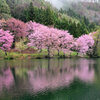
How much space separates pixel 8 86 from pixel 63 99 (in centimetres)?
893

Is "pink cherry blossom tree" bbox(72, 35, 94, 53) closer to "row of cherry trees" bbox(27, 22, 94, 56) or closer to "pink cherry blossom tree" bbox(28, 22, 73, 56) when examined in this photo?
"row of cherry trees" bbox(27, 22, 94, 56)

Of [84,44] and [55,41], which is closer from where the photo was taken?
[55,41]

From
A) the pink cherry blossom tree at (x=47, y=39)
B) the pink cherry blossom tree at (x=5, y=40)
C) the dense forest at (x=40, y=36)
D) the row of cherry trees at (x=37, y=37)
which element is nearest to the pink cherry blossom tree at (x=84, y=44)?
the dense forest at (x=40, y=36)

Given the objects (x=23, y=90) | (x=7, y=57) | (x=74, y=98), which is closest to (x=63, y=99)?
(x=74, y=98)

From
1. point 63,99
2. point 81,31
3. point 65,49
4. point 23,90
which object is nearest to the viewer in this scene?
point 63,99

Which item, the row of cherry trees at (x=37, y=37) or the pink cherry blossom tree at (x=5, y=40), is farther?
the row of cherry trees at (x=37, y=37)

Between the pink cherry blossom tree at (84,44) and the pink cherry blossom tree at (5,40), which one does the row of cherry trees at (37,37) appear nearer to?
the pink cherry blossom tree at (5,40)

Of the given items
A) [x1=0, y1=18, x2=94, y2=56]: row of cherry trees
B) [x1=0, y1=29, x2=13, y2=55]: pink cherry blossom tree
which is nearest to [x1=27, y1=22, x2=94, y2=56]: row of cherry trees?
[x1=0, y1=18, x2=94, y2=56]: row of cherry trees

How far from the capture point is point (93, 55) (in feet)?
216

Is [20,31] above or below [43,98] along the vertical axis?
above

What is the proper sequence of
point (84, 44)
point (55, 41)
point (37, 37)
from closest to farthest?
1. point (55, 41)
2. point (37, 37)
3. point (84, 44)

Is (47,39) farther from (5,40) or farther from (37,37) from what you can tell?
(5,40)

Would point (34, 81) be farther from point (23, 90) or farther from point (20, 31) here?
point (20, 31)

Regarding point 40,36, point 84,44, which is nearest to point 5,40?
point 40,36
